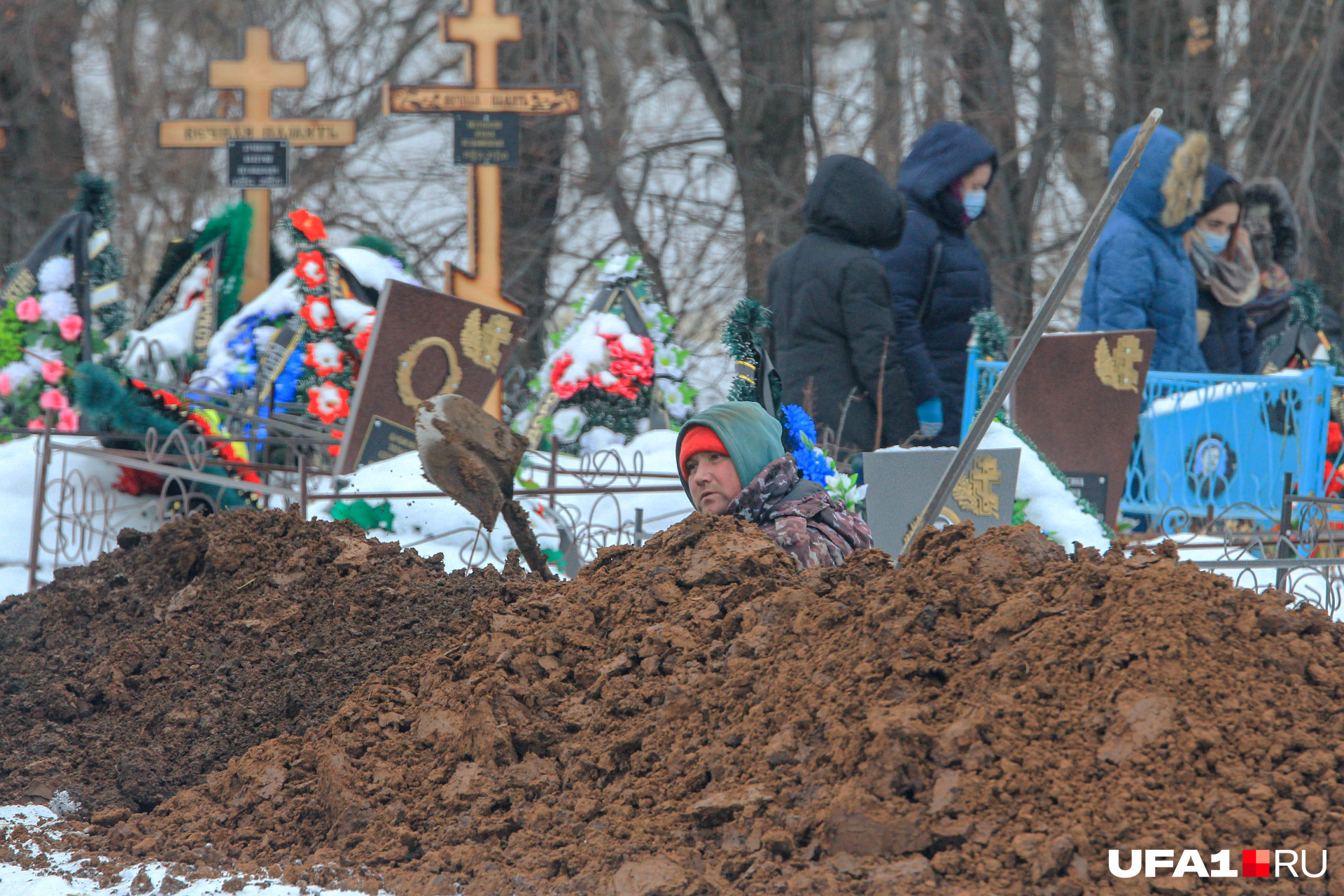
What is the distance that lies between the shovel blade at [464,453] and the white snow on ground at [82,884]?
1305mm

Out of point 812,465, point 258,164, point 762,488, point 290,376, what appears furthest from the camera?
point 258,164

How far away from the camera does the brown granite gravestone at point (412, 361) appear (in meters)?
5.80

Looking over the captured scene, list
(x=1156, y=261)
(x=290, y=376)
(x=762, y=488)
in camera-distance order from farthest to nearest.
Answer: (x=290, y=376) < (x=1156, y=261) < (x=762, y=488)

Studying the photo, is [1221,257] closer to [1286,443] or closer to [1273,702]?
[1286,443]

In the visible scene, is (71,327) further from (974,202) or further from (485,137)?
(974,202)

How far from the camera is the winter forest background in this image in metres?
10.5

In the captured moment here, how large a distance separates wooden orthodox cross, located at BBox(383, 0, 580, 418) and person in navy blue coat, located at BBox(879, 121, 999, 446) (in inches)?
119

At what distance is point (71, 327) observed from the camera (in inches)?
303

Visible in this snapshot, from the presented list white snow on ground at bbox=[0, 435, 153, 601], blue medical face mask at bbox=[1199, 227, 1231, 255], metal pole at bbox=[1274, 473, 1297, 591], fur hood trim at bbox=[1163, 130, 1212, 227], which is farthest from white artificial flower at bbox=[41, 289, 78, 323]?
metal pole at bbox=[1274, 473, 1297, 591]

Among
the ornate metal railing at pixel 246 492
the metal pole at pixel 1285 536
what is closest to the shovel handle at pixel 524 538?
the ornate metal railing at pixel 246 492

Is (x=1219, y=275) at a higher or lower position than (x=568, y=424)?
higher

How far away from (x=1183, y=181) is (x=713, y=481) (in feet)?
13.5

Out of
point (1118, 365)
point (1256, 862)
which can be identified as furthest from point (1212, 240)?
point (1256, 862)

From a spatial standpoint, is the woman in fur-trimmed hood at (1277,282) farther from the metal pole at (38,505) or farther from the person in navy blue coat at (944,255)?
the metal pole at (38,505)
